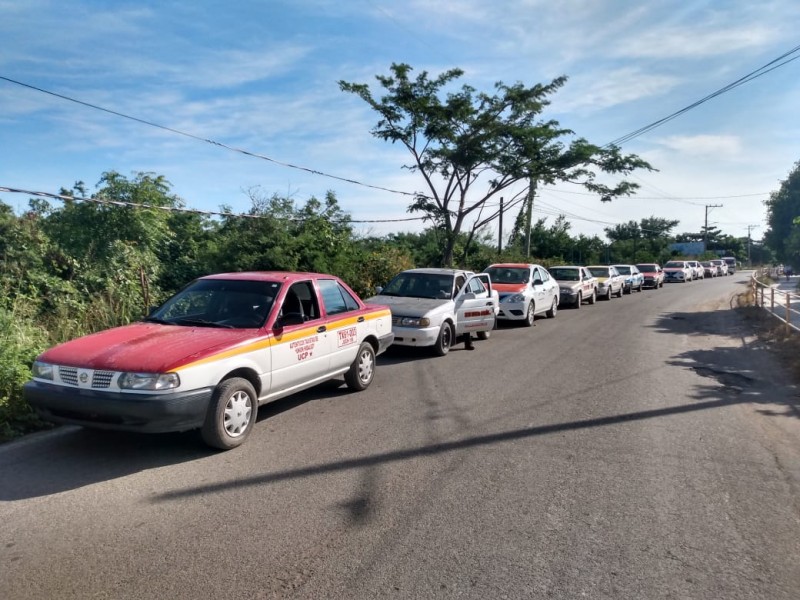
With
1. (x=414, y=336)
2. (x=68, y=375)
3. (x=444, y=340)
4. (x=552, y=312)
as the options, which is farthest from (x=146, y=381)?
(x=552, y=312)

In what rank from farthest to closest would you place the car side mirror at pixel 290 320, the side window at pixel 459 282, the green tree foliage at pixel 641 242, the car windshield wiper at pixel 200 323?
the green tree foliage at pixel 641 242, the side window at pixel 459 282, the car side mirror at pixel 290 320, the car windshield wiper at pixel 200 323

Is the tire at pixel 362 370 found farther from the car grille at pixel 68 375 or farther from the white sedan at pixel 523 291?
the white sedan at pixel 523 291

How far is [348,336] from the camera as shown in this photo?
7.46m

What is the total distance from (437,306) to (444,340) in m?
0.64

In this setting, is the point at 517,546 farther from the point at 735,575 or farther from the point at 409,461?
the point at 409,461

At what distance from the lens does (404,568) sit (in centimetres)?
342

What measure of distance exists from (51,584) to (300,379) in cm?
345

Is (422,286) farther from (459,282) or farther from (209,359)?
(209,359)

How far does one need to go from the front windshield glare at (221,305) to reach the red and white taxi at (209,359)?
0.01m

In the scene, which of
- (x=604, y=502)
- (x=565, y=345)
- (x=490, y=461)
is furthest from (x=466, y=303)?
(x=604, y=502)

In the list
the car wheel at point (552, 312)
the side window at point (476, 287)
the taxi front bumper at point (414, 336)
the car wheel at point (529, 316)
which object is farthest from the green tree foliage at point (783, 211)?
the taxi front bumper at point (414, 336)

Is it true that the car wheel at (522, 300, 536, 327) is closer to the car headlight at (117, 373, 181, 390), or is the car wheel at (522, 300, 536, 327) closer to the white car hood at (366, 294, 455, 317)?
the white car hood at (366, 294, 455, 317)

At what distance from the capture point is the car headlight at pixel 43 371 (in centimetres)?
512

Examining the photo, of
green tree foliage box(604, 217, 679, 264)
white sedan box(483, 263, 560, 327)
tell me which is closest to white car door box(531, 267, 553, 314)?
white sedan box(483, 263, 560, 327)
